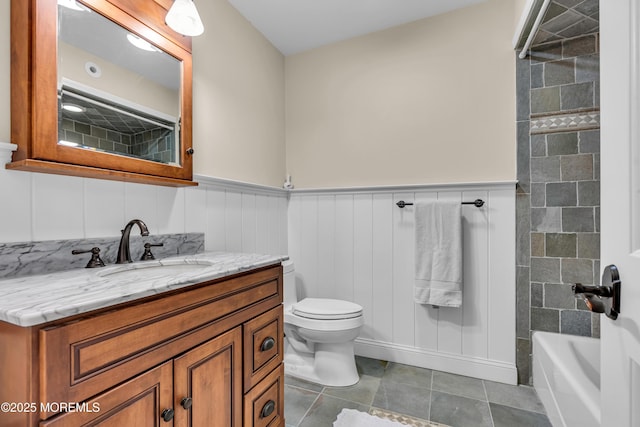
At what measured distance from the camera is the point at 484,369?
1997 millimetres

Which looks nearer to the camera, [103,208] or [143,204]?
[103,208]

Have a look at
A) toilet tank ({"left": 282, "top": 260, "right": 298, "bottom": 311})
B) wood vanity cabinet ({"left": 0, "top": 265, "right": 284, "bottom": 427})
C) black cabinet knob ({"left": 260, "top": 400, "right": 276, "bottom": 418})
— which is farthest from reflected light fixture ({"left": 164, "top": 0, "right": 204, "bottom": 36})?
black cabinet knob ({"left": 260, "top": 400, "right": 276, "bottom": 418})

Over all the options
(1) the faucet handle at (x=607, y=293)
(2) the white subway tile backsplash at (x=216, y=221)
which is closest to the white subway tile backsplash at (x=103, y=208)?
(2) the white subway tile backsplash at (x=216, y=221)

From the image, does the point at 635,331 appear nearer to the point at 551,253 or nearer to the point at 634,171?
the point at 634,171

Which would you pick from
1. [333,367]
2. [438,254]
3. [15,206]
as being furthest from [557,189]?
[15,206]

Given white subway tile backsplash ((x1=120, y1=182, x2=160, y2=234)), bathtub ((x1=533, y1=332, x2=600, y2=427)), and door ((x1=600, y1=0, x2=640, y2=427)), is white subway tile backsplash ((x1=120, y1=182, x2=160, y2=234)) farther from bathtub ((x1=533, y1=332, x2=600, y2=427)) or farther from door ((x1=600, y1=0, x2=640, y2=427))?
bathtub ((x1=533, y1=332, x2=600, y2=427))

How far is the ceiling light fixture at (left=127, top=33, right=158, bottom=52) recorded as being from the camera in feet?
4.29

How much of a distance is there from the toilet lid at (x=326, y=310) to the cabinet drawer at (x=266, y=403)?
520mm

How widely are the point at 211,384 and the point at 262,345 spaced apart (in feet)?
0.93

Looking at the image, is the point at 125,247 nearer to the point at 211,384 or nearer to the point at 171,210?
the point at 171,210

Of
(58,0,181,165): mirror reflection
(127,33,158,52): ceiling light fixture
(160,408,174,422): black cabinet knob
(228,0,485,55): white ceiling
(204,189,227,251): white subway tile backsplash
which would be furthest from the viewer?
(228,0,485,55): white ceiling

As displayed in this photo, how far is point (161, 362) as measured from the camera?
823mm

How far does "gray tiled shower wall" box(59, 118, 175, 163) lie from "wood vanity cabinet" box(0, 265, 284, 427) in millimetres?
705

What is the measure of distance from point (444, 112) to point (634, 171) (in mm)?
1715
